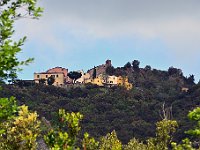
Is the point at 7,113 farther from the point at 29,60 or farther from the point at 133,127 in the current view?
the point at 133,127

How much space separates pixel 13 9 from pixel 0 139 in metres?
10.5

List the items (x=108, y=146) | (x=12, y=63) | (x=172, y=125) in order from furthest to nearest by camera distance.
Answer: (x=108, y=146) < (x=172, y=125) < (x=12, y=63)

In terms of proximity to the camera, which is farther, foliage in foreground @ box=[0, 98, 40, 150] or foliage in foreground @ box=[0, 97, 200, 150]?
foliage in foreground @ box=[0, 98, 40, 150]

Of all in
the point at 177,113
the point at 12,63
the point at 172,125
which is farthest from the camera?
the point at 177,113

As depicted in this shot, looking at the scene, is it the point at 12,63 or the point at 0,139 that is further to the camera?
the point at 0,139

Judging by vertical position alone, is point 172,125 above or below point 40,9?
below

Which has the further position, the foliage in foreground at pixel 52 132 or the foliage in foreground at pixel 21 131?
the foliage in foreground at pixel 21 131

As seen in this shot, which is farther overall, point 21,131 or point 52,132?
point 21,131

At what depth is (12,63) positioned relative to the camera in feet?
64.0

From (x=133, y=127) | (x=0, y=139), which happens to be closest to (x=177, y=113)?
(x=133, y=127)

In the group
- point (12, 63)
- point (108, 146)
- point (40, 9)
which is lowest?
point (108, 146)

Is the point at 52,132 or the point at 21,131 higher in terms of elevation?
the point at 21,131

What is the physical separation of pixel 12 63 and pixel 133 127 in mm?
165066

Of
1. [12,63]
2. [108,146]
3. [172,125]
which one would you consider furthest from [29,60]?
[108,146]
